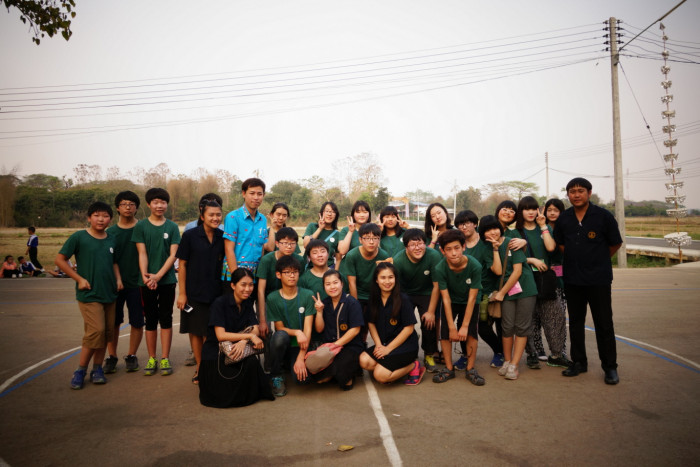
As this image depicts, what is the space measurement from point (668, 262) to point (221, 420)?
20.9 metres

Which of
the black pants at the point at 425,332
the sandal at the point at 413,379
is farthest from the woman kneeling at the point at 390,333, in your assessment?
the black pants at the point at 425,332

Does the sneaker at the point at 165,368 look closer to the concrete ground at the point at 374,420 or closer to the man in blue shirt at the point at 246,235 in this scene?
the concrete ground at the point at 374,420

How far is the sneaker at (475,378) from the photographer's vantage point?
4571 mm

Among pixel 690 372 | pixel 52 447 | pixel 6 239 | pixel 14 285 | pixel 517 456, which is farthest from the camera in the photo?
pixel 6 239

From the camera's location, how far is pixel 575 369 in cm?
484

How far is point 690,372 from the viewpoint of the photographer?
4844mm

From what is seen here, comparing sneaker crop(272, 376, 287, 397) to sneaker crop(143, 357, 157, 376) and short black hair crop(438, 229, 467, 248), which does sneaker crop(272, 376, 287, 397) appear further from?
short black hair crop(438, 229, 467, 248)

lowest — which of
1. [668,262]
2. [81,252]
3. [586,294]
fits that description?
Answer: [668,262]

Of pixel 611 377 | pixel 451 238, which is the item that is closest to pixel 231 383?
pixel 451 238

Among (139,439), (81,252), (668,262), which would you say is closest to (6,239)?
(81,252)

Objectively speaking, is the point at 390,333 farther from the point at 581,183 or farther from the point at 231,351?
the point at 581,183

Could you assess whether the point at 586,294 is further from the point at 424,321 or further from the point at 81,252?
the point at 81,252

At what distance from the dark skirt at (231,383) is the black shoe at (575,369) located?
11.0ft

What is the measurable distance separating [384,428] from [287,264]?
77.8 inches
